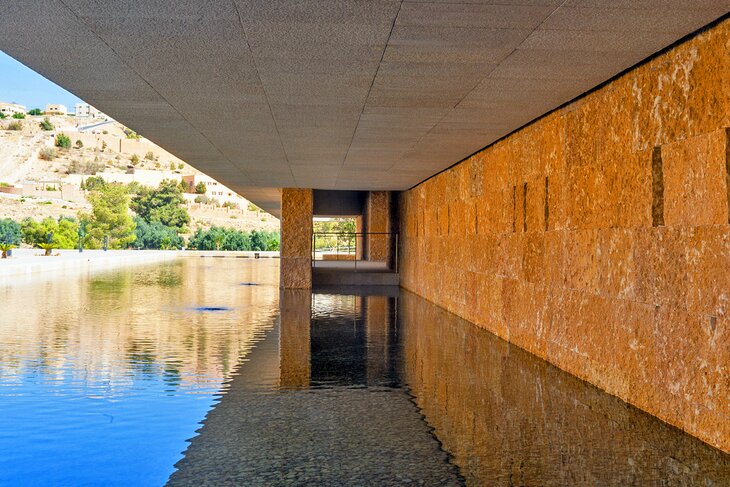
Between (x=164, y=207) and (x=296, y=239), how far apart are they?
69.9 m

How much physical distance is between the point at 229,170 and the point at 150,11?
10.5 m

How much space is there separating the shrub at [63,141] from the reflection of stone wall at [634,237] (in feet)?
394

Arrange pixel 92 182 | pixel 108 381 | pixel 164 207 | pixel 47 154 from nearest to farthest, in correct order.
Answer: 1. pixel 108 381
2. pixel 164 207
3. pixel 92 182
4. pixel 47 154

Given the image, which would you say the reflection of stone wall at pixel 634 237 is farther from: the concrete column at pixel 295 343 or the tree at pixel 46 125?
the tree at pixel 46 125

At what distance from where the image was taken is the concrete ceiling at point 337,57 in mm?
4777

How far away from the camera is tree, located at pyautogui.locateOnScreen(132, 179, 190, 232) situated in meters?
85.2

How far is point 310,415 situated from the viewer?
18.1ft

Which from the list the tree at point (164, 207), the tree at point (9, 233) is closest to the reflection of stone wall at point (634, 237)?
the tree at point (9, 233)

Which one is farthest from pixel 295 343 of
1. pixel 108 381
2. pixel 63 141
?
pixel 63 141

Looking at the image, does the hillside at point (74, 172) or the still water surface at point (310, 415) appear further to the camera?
the hillside at point (74, 172)

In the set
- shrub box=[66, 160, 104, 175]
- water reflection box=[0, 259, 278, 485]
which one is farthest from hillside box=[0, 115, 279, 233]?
water reflection box=[0, 259, 278, 485]

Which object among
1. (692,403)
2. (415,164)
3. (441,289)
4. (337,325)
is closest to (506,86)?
(692,403)

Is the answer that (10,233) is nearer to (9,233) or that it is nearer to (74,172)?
(9,233)

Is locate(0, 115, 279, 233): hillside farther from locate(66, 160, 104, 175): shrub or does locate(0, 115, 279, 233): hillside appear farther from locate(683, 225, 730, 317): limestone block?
locate(683, 225, 730, 317): limestone block
